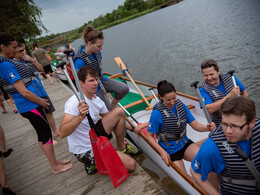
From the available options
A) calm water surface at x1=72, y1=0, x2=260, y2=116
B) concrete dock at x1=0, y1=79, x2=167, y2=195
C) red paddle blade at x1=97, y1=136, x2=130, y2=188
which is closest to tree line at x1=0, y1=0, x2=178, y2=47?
calm water surface at x1=72, y1=0, x2=260, y2=116

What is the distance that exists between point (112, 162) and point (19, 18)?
659 inches

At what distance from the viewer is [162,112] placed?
2318 mm

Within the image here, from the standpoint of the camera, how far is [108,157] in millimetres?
2338

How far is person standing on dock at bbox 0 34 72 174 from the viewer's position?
2383 millimetres

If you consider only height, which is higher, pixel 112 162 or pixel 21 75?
pixel 21 75

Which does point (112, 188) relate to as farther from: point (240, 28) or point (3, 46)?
point (240, 28)

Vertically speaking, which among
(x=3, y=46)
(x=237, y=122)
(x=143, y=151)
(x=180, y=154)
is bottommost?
(x=143, y=151)

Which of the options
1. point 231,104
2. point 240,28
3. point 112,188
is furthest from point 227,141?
point 240,28

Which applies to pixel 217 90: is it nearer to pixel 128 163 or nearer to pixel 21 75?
pixel 128 163

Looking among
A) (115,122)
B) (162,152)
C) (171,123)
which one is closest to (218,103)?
(171,123)

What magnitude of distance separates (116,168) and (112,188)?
31cm

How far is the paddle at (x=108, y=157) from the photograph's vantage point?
2260 mm

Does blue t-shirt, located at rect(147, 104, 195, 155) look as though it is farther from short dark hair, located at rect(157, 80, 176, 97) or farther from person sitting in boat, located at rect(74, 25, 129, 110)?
person sitting in boat, located at rect(74, 25, 129, 110)

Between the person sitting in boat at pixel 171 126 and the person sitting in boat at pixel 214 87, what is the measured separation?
353mm
